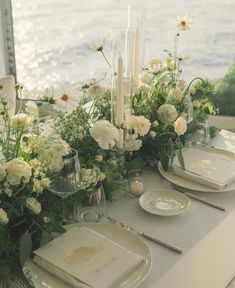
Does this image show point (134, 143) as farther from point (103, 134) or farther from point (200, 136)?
point (200, 136)

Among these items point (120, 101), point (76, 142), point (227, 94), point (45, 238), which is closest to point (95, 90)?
point (120, 101)

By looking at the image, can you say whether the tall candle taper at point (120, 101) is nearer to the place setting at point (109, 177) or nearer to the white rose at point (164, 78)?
the place setting at point (109, 177)

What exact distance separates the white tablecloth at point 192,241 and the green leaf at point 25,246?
0.28 m

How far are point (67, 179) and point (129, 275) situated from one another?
11.2 inches

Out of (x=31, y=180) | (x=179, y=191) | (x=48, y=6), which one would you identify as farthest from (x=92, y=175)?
(x=48, y=6)

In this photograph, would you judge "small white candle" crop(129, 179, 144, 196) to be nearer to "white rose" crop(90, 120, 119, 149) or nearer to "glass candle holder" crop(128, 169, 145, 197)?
"glass candle holder" crop(128, 169, 145, 197)

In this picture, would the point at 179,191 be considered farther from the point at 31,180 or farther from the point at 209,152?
the point at 31,180

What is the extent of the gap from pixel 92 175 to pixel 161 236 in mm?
245

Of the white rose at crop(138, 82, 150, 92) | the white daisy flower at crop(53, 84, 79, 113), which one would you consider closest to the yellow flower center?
the white daisy flower at crop(53, 84, 79, 113)

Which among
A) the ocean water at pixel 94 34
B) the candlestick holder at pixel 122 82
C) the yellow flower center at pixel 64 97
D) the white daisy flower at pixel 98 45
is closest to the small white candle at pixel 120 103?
the candlestick holder at pixel 122 82

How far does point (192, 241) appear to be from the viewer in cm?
123

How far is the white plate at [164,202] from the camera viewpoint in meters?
1.35

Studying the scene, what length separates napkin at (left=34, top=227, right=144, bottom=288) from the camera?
40.6 inches

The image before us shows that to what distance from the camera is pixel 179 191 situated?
150 centimetres
